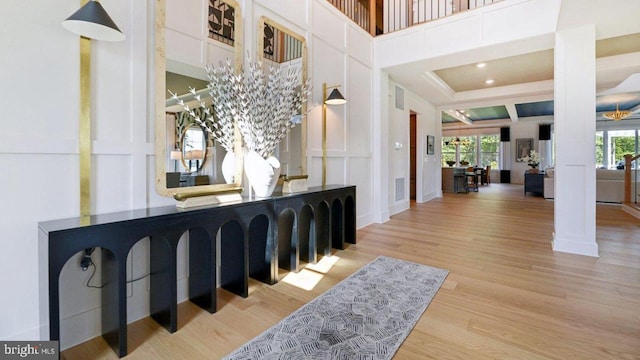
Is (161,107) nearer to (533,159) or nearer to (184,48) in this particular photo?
(184,48)

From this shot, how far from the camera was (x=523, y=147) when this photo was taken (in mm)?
12555

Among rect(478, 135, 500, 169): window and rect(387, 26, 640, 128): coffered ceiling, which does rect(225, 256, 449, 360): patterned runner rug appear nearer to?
rect(387, 26, 640, 128): coffered ceiling

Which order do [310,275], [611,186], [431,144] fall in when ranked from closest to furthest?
1. [310,275]
2. [611,186]
3. [431,144]

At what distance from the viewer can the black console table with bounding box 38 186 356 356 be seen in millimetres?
1435

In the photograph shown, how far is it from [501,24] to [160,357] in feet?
16.2

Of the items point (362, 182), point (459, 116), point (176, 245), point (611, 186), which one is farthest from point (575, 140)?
point (459, 116)

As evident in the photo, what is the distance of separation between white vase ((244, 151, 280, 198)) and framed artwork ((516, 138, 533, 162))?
13.8m

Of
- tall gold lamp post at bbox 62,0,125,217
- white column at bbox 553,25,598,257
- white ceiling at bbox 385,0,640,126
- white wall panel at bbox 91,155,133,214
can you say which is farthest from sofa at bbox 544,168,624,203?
tall gold lamp post at bbox 62,0,125,217

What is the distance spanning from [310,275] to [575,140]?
3.39 metres

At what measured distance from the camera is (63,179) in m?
1.65

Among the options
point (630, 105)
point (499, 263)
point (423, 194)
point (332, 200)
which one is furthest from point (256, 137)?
point (630, 105)

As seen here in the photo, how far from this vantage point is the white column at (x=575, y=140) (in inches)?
126

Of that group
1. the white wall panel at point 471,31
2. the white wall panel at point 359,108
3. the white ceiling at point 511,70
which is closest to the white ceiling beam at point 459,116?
the white ceiling at point 511,70

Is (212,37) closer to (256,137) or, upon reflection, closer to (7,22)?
(256,137)
